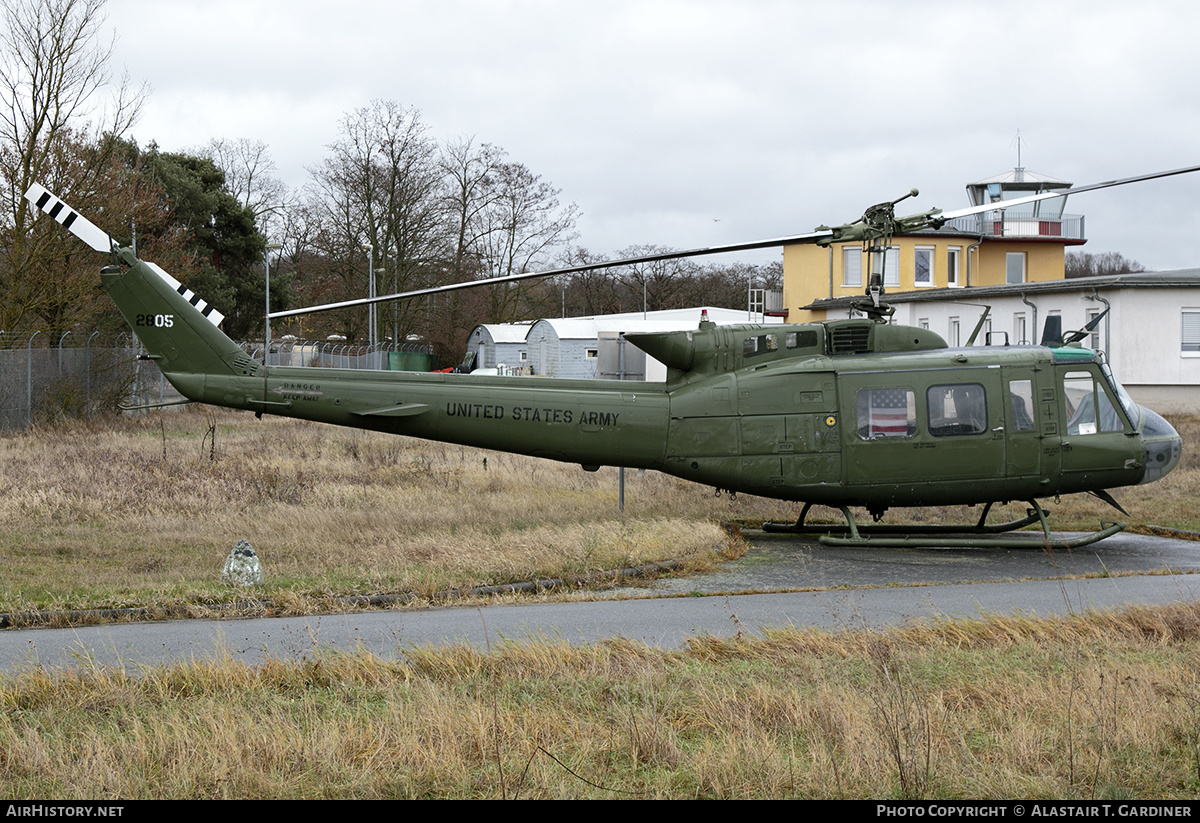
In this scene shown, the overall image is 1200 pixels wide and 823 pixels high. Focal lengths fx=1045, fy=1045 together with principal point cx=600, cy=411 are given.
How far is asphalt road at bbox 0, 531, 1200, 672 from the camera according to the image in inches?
320

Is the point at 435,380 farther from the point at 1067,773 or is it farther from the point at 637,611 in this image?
the point at 1067,773

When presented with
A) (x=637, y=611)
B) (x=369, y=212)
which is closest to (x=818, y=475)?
(x=637, y=611)

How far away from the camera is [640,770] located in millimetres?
5426

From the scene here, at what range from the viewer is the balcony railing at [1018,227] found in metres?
53.2

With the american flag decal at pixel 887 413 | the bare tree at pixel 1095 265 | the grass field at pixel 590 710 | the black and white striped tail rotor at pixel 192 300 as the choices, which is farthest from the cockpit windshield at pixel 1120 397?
the bare tree at pixel 1095 265

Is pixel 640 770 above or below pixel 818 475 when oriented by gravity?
below

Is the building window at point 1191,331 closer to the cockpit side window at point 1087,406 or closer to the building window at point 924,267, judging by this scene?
the building window at point 924,267

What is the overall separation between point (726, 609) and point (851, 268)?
43101 millimetres

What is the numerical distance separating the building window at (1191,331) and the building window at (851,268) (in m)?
15.7

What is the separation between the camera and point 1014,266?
53.9m

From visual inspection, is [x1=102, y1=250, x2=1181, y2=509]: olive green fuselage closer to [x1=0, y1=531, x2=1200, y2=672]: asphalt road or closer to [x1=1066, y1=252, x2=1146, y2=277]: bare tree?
[x1=0, y1=531, x2=1200, y2=672]: asphalt road

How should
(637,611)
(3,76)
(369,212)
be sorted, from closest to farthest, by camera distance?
(637,611), (3,76), (369,212)

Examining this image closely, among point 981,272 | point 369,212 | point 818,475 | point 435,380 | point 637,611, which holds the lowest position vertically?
point 637,611

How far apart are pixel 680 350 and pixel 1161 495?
1011 centimetres
